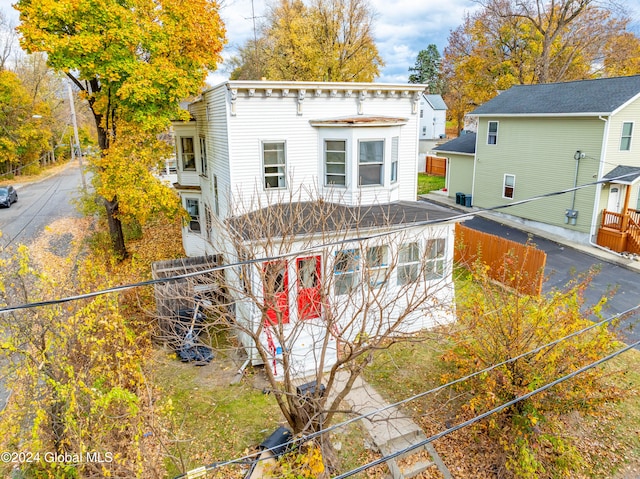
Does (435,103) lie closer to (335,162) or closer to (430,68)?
(430,68)

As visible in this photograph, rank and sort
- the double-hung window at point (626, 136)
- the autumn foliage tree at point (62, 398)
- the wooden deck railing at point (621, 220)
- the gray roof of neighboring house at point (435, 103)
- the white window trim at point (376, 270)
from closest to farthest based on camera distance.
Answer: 1. the autumn foliage tree at point (62, 398)
2. the white window trim at point (376, 270)
3. the wooden deck railing at point (621, 220)
4. the double-hung window at point (626, 136)
5. the gray roof of neighboring house at point (435, 103)

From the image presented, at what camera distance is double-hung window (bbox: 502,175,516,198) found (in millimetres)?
23700

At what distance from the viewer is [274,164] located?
43.3ft

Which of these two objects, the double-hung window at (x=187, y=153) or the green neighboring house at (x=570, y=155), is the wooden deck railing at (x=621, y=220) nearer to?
the green neighboring house at (x=570, y=155)

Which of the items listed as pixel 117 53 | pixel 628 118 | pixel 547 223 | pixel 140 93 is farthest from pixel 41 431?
pixel 628 118

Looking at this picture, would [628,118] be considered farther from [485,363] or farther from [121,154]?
[121,154]

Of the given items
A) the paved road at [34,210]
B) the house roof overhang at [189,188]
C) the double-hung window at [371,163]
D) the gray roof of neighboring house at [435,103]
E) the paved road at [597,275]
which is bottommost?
the paved road at [597,275]

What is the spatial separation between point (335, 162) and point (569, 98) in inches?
581

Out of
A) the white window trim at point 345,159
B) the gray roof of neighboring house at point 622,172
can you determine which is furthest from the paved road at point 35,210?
the gray roof of neighboring house at point 622,172

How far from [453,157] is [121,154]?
21.0 m

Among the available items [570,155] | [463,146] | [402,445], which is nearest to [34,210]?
[402,445]

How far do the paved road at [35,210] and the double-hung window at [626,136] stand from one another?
25.9 metres

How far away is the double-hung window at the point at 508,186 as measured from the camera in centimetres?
2370

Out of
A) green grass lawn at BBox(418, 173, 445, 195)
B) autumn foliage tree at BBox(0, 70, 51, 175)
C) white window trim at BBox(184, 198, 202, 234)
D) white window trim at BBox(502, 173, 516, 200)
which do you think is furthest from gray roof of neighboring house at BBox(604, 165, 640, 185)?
autumn foliage tree at BBox(0, 70, 51, 175)
